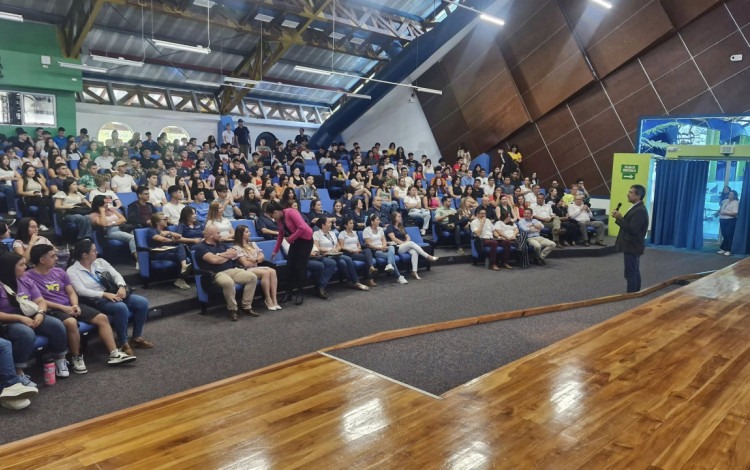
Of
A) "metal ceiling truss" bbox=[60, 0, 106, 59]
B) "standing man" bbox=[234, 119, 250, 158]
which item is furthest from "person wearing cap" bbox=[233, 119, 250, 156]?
"metal ceiling truss" bbox=[60, 0, 106, 59]

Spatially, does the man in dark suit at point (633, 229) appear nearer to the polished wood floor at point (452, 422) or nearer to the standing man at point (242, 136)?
the polished wood floor at point (452, 422)

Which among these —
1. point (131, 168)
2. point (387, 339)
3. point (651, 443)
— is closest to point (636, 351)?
point (651, 443)

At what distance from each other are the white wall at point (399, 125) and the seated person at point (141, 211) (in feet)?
25.9

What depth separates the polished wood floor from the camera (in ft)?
5.41

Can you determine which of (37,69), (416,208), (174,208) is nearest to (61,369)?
(174,208)

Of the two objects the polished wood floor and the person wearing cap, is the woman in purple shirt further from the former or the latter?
the person wearing cap

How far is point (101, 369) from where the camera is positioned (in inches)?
115

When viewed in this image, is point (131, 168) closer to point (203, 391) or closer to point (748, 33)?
point (203, 391)

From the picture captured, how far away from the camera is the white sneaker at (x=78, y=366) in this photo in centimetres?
283

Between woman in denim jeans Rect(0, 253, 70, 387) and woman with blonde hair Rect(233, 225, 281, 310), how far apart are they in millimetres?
1577

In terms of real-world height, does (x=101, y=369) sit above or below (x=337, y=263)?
below

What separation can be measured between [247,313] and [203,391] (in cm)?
194

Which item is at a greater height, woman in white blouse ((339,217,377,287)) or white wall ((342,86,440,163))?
white wall ((342,86,440,163))

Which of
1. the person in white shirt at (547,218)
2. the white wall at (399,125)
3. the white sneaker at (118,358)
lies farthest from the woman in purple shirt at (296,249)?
the white wall at (399,125)
